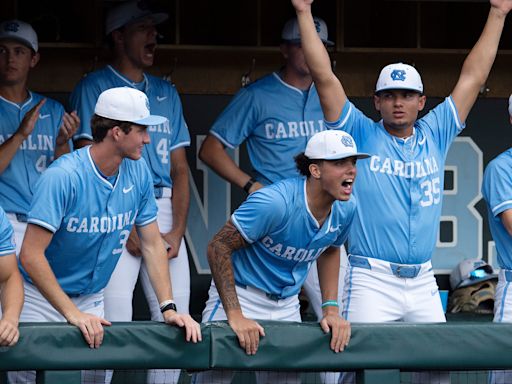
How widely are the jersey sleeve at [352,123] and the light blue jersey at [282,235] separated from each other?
1.45 ft

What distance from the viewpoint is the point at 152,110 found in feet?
20.0

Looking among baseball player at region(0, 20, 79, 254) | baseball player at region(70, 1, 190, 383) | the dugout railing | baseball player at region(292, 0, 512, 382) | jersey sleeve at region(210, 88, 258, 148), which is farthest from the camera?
jersey sleeve at region(210, 88, 258, 148)

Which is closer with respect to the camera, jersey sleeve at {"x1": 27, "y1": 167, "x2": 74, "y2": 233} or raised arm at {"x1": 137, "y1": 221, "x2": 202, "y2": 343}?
jersey sleeve at {"x1": 27, "y1": 167, "x2": 74, "y2": 233}

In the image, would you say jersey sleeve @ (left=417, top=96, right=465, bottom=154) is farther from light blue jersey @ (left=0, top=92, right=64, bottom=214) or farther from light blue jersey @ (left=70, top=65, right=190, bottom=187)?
light blue jersey @ (left=0, top=92, right=64, bottom=214)

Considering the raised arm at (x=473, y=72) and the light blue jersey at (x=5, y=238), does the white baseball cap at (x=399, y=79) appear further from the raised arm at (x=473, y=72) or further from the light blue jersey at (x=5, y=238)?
the light blue jersey at (x=5, y=238)

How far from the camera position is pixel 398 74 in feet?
17.6

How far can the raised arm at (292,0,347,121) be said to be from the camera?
5297 mm

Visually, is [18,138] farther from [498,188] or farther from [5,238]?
[498,188]

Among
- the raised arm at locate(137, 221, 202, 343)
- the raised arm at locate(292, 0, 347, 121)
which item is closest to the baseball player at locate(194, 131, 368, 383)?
the raised arm at locate(137, 221, 202, 343)

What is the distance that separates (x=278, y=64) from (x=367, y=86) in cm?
51

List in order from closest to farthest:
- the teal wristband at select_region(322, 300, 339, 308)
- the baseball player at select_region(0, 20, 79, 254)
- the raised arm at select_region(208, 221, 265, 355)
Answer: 1. the raised arm at select_region(208, 221, 265, 355)
2. the teal wristband at select_region(322, 300, 339, 308)
3. the baseball player at select_region(0, 20, 79, 254)

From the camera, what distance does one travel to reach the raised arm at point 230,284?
14.4ft

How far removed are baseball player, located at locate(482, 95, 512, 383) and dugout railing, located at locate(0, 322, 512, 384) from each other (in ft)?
3.18

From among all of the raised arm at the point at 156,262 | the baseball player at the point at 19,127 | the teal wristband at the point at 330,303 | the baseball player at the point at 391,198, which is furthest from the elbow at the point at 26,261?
the baseball player at the point at 391,198
